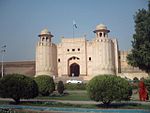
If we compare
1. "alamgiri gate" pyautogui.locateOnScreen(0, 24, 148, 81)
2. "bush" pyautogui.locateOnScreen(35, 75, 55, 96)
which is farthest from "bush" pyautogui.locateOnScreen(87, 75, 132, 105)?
"alamgiri gate" pyautogui.locateOnScreen(0, 24, 148, 81)

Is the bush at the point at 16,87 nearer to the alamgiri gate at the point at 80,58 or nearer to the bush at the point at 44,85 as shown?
the bush at the point at 44,85

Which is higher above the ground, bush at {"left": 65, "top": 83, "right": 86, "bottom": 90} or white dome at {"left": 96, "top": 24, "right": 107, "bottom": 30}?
white dome at {"left": 96, "top": 24, "right": 107, "bottom": 30}

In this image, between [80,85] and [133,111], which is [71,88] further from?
[133,111]

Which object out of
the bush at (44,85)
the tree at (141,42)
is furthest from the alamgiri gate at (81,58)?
the bush at (44,85)

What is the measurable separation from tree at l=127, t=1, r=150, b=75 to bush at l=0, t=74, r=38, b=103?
9308mm

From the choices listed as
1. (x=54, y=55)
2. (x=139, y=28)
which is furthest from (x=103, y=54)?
(x=139, y=28)

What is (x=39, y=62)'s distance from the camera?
43281 mm

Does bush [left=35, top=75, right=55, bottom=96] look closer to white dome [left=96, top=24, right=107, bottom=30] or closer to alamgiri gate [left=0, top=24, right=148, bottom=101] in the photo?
alamgiri gate [left=0, top=24, right=148, bottom=101]

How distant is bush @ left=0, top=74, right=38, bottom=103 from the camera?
12859 millimetres

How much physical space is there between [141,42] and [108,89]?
990 centimetres

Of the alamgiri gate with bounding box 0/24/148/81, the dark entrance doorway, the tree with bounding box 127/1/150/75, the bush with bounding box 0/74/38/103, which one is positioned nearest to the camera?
the bush with bounding box 0/74/38/103

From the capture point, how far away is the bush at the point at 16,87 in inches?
506

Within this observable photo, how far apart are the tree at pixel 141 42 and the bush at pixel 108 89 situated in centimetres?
857

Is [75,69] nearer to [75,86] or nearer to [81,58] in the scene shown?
[81,58]
